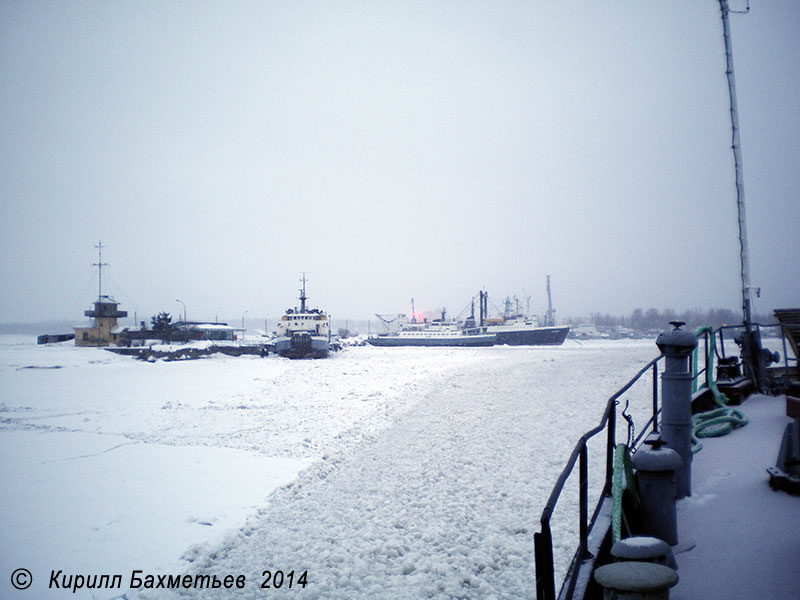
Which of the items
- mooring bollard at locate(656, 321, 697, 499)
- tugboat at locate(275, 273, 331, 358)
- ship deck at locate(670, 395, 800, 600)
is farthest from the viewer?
tugboat at locate(275, 273, 331, 358)

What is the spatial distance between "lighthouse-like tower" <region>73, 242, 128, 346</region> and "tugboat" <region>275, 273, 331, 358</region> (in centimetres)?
1905

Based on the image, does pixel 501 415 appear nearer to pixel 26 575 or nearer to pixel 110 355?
pixel 26 575

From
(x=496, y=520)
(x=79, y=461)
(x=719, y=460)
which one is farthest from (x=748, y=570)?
(x=79, y=461)

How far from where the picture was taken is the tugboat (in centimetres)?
4025

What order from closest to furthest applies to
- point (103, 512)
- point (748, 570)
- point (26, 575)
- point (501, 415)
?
point (748, 570)
point (26, 575)
point (103, 512)
point (501, 415)

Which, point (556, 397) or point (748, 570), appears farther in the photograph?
point (556, 397)

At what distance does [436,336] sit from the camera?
65.5 metres

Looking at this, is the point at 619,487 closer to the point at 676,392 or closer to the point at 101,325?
the point at 676,392

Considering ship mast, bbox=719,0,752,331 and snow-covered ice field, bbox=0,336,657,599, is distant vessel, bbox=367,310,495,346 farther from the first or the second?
ship mast, bbox=719,0,752,331

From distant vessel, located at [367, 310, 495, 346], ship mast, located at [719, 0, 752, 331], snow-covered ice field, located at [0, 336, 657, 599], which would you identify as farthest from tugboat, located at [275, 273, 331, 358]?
ship mast, located at [719, 0, 752, 331]

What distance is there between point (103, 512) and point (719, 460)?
8.75 metres

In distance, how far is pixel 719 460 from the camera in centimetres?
457

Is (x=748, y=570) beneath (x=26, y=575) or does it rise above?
above

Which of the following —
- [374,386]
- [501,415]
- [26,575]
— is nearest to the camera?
[26,575]
